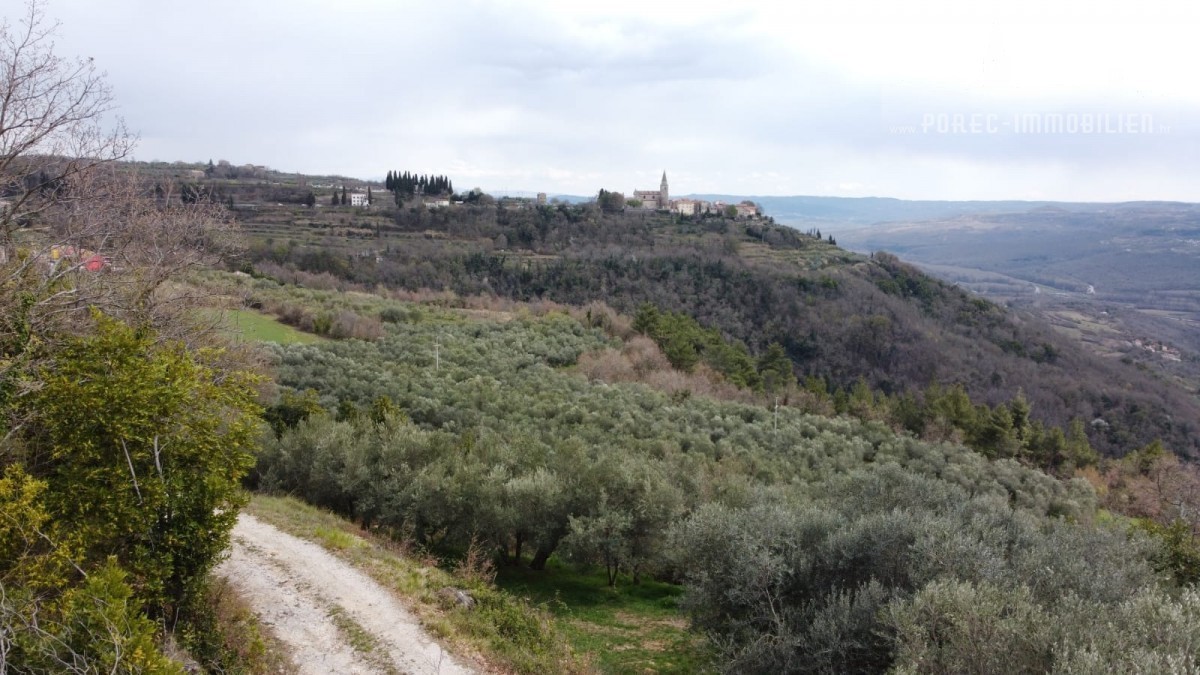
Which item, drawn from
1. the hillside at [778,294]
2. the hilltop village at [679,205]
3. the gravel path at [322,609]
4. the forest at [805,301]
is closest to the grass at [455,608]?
the gravel path at [322,609]

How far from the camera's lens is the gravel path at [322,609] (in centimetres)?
860

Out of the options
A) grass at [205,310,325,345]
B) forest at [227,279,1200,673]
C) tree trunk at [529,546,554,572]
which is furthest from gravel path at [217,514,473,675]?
grass at [205,310,325,345]

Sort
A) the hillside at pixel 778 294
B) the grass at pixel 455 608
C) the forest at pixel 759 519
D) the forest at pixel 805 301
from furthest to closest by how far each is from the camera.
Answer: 1. the hillside at pixel 778 294
2. the forest at pixel 805 301
3. the grass at pixel 455 608
4. the forest at pixel 759 519

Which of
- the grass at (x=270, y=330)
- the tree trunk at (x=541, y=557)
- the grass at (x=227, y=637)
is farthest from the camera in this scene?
the grass at (x=270, y=330)

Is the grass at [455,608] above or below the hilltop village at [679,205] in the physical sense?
below

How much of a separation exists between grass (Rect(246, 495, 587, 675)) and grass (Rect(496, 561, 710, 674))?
Result: 2.63ft

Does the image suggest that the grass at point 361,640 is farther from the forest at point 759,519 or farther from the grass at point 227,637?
the forest at point 759,519

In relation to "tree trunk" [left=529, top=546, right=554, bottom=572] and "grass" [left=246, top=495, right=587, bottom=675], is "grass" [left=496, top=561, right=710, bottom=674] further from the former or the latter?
"grass" [left=246, top=495, right=587, bottom=675]

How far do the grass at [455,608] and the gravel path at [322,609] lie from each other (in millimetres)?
278

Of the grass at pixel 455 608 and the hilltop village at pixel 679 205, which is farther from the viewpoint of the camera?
the hilltop village at pixel 679 205

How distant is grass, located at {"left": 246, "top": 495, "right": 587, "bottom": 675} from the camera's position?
933cm

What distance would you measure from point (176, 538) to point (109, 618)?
189cm

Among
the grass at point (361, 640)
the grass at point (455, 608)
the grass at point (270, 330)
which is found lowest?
the grass at point (455, 608)

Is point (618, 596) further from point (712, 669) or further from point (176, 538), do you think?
point (176, 538)
